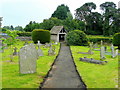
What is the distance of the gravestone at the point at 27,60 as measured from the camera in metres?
10.1

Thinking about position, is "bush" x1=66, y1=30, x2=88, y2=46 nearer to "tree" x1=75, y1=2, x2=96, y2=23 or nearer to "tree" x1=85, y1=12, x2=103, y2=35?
"tree" x1=85, y1=12, x2=103, y2=35

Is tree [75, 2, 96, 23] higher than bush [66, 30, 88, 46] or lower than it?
higher

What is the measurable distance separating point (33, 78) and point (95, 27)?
61591 mm

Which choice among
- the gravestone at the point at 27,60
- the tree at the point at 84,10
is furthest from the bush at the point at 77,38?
the tree at the point at 84,10

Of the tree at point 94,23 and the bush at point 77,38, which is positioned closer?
the bush at point 77,38

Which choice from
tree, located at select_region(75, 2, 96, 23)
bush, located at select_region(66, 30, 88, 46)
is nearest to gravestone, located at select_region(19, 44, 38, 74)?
bush, located at select_region(66, 30, 88, 46)

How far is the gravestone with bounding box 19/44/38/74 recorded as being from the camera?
1014 centimetres

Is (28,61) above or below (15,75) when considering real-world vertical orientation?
above

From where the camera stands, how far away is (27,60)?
10.3 metres

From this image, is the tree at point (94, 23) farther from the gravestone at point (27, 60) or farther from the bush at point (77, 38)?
the gravestone at point (27, 60)

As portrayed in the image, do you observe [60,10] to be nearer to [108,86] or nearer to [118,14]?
[118,14]

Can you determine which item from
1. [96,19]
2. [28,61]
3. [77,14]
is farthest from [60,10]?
[28,61]

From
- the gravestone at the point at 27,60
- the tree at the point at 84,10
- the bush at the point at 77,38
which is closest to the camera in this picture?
the gravestone at the point at 27,60

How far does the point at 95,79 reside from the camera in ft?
30.3
